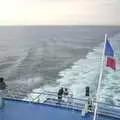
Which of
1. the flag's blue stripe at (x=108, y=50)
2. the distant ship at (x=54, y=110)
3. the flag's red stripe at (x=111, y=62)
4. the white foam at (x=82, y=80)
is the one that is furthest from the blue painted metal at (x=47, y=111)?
the white foam at (x=82, y=80)

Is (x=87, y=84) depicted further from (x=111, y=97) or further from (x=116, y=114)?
(x=116, y=114)

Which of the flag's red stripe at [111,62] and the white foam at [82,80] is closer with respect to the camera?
the flag's red stripe at [111,62]

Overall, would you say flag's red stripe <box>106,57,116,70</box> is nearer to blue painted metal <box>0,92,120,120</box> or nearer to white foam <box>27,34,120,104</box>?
blue painted metal <box>0,92,120,120</box>

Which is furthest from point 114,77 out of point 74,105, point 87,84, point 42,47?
point 42,47

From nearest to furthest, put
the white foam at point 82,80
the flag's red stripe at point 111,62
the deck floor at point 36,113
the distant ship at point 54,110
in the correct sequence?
the flag's red stripe at point 111,62 → the distant ship at point 54,110 → the deck floor at point 36,113 → the white foam at point 82,80

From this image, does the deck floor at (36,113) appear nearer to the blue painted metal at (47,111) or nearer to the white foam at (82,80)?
the blue painted metal at (47,111)

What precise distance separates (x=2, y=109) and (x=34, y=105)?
4.54ft

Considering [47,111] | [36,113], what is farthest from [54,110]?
[36,113]

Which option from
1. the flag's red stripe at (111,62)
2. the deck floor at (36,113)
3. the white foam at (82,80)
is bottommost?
the white foam at (82,80)

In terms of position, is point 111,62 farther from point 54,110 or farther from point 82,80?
point 82,80

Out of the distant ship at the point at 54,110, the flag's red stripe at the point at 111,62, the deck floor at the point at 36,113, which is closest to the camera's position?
the flag's red stripe at the point at 111,62

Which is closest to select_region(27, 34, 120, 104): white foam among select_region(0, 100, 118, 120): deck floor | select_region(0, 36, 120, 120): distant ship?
select_region(0, 36, 120, 120): distant ship

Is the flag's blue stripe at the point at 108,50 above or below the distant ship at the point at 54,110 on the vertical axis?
above

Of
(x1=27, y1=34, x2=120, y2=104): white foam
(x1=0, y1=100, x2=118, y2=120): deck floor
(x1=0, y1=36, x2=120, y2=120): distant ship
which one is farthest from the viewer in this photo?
(x1=27, y1=34, x2=120, y2=104): white foam
